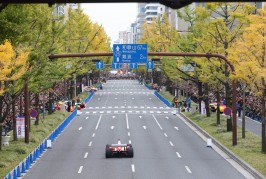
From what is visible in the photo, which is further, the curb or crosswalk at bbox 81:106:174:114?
crosswalk at bbox 81:106:174:114

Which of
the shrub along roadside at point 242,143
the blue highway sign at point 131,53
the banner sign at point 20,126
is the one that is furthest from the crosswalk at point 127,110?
the banner sign at point 20,126

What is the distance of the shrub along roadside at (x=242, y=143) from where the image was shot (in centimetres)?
3140

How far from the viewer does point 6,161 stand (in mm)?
31609

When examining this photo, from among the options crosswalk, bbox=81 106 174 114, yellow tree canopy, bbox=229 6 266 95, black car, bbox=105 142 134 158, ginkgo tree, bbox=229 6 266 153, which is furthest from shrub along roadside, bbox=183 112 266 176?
crosswalk, bbox=81 106 174 114

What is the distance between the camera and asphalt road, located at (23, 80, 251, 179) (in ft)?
96.5

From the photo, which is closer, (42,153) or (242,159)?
(242,159)

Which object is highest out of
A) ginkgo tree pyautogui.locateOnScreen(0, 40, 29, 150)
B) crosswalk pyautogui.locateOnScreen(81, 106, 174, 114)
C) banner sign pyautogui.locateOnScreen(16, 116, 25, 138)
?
ginkgo tree pyautogui.locateOnScreen(0, 40, 29, 150)

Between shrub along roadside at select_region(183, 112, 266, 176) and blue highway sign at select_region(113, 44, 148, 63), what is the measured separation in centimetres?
833

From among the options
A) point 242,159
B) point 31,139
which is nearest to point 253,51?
point 242,159

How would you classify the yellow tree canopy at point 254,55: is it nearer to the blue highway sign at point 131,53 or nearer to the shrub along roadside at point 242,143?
the shrub along roadside at point 242,143

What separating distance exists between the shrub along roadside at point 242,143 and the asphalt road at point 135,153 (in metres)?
0.98

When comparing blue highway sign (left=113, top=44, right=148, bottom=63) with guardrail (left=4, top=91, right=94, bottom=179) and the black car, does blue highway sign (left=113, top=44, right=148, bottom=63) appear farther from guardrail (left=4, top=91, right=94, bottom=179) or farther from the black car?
the black car

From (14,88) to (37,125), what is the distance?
17.5 meters

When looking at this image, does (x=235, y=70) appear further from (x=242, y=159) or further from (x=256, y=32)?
(x=242, y=159)
